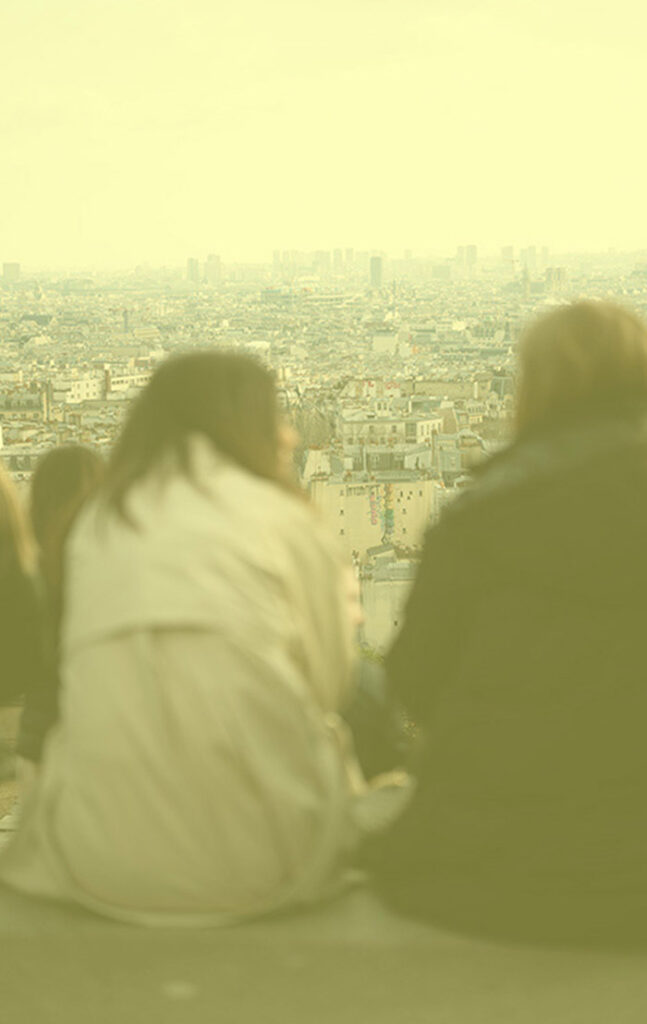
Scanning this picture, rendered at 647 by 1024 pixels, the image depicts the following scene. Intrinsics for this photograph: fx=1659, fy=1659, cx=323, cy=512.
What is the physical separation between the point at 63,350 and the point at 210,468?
7454cm

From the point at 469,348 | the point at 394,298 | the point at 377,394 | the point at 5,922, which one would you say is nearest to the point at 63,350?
the point at 469,348

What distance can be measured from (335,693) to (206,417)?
1.14 ft

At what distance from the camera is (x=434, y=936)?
183 centimetres

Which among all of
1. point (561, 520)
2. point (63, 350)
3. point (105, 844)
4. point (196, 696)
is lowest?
point (63, 350)

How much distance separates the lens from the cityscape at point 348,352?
26.3 metres

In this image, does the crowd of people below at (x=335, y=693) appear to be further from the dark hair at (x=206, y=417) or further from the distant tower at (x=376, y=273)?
the distant tower at (x=376, y=273)

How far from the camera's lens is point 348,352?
3041 inches

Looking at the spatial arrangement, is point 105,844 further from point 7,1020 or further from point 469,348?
point 469,348

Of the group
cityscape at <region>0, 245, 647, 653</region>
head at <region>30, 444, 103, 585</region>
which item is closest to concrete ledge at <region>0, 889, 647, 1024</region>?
cityscape at <region>0, 245, 647, 653</region>

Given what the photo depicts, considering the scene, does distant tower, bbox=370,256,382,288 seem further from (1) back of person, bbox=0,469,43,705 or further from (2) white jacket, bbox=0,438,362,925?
(2) white jacket, bbox=0,438,362,925

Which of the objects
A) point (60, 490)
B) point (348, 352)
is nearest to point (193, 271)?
point (348, 352)

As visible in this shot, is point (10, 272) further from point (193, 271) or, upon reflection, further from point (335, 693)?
point (335, 693)

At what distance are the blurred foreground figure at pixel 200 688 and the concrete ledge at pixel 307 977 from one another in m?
0.04

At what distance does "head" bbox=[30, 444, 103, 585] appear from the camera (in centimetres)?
265
